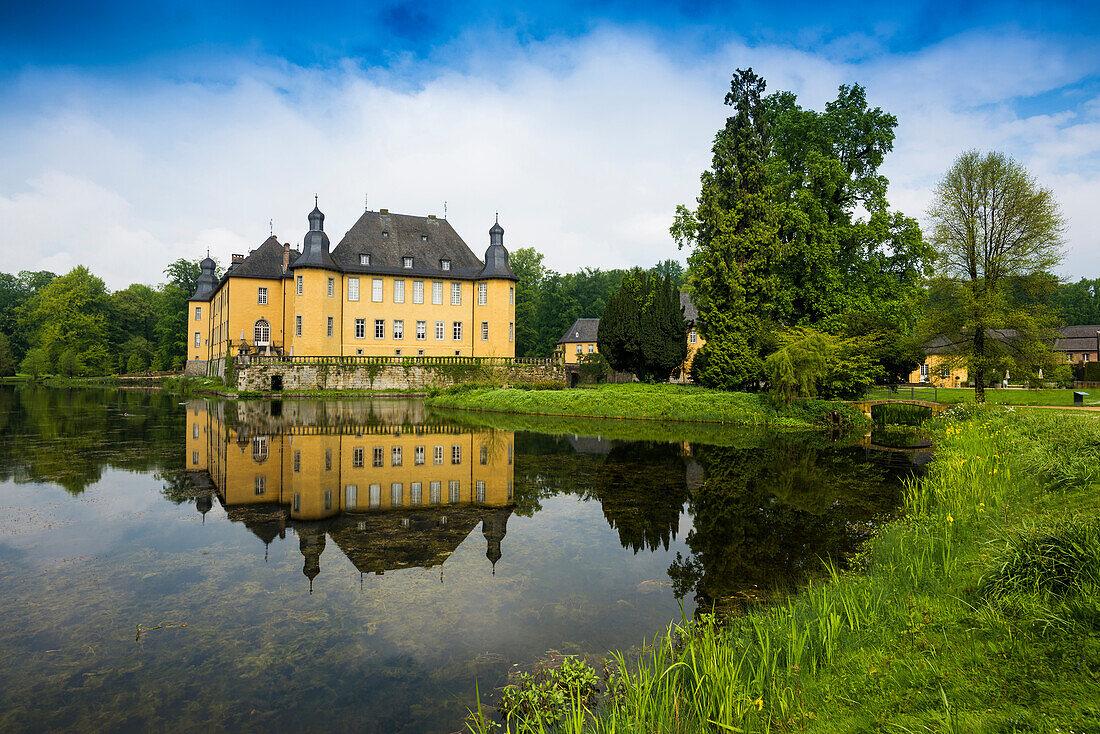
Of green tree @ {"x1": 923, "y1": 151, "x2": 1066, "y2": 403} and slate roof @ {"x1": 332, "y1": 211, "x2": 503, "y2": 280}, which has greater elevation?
slate roof @ {"x1": 332, "y1": 211, "x2": 503, "y2": 280}

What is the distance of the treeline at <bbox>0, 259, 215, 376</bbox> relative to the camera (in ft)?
206

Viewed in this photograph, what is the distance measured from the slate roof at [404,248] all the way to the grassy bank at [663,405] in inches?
777

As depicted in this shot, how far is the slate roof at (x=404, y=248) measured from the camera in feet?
147

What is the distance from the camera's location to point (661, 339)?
28.4 metres

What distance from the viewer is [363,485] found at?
10.6 meters

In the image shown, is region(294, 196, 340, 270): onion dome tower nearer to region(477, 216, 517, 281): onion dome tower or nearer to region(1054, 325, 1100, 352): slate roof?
region(477, 216, 517, 281): onion dome tower

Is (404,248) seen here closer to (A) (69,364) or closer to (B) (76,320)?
(A) (69,364)

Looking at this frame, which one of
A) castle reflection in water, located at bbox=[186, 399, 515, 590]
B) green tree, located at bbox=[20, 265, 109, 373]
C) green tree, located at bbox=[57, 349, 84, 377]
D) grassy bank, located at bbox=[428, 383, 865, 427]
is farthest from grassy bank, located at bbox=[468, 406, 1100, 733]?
green tree, located at bbox=[20, 265, 109, 373]

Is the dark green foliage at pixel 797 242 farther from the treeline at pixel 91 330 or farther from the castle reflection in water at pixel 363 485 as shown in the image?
the treeline at pixel 91 330

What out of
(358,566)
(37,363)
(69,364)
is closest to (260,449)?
(358,566)

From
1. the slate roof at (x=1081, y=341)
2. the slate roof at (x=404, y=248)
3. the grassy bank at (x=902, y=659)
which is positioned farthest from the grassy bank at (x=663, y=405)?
the slate roof at (x=1081, y=341)

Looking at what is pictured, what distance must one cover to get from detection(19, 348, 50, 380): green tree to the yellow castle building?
99.9 feet

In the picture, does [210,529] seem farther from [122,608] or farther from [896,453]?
[896,453]

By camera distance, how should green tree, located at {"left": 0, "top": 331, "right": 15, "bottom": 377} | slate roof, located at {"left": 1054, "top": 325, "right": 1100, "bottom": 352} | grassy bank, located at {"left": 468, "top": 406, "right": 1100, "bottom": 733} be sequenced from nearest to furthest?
grassy bank, located at {"left": 468, "top": 406, "right": 1100, "bottom": 733}, slate roof, located at {"left": 1054, "top": 325, "right": 1100, "bottom": 352}, green tree, located at {"left": 0, "top": 331, "right": 15, "bottom": 377}
